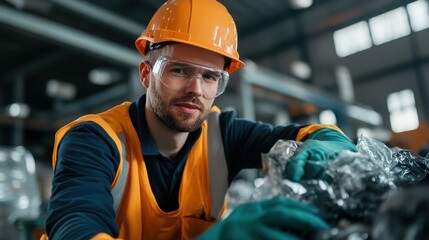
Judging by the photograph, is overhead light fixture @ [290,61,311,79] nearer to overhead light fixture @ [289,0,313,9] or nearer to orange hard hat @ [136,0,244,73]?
overhead light fixture @ [289,0,313,9]

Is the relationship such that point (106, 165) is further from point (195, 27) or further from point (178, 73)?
A: point (195, 27)

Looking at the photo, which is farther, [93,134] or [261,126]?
[261,126]

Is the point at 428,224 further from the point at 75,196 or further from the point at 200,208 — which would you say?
the point at 200,208

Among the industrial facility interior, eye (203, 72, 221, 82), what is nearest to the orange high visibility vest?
eye (203, 72, 221, 82)

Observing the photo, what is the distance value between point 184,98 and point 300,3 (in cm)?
917

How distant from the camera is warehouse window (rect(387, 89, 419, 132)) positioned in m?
9.68

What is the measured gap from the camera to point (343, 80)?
7.52 meters

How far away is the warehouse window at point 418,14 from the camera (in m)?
9.36

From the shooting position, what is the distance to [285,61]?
11562 millimetres

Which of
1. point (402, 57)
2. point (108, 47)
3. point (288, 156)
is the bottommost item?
point (288, 156)

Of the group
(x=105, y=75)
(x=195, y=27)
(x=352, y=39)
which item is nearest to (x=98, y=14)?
(x=105, y=75)

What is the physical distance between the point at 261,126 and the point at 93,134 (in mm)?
762

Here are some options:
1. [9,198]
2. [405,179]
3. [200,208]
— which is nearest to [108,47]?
[9,198]

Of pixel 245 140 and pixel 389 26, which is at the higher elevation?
pixel 389 26
